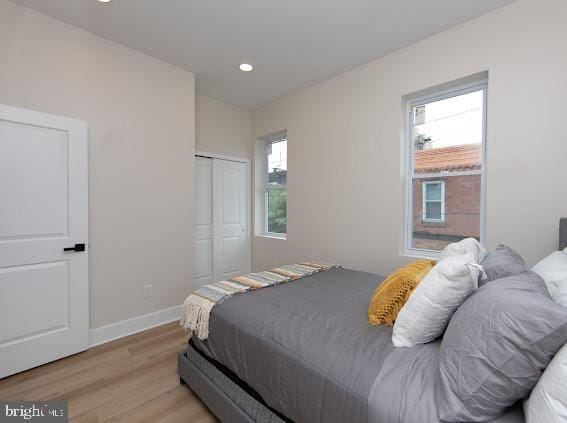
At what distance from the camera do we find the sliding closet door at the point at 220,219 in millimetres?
3865

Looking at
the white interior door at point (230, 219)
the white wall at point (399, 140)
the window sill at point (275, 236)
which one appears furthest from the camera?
the window sill at point (275, 236)

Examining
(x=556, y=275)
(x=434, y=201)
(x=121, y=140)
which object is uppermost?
(x=121, y=140)

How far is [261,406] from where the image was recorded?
1.36 m

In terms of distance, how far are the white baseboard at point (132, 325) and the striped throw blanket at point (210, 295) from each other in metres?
1.24

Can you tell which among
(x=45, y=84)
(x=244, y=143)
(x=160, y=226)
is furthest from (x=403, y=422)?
(x=244, y=143)

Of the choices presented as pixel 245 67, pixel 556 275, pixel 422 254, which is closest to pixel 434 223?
pixel 422 254

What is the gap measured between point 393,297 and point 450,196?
66.6 inches

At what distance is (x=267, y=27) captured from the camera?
2418 millimetres

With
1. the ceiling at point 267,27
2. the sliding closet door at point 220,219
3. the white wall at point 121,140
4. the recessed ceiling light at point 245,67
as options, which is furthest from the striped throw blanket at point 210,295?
the recessed ceiling light at point 245,67

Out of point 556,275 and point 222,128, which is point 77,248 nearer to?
point 222,128

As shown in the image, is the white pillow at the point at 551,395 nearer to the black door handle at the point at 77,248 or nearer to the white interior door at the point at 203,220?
the black door handle at the point at 77,248

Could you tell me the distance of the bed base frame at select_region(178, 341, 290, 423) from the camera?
1365 mm

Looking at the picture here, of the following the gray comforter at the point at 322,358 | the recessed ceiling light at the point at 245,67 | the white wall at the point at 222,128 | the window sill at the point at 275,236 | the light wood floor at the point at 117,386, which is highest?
the recessed ceiling light at the point at 245,67

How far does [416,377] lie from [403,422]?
163 mm
